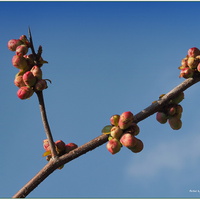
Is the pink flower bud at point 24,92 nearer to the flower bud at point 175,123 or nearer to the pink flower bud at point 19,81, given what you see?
the pink flower bud at point 19,81

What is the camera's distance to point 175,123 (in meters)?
2.61

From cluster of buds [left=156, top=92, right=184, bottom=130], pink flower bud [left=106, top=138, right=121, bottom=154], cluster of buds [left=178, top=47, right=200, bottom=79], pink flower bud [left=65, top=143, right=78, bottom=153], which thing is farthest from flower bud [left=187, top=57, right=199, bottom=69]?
pink flower bud [left=65, top=143, right=78, bottom=153]

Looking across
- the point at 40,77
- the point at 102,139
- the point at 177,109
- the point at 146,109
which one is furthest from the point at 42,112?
the point at 177,109

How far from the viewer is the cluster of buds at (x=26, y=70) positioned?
2377 millimetres

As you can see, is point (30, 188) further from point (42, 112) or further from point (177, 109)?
point (177, 109)

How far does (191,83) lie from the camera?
7.75ft

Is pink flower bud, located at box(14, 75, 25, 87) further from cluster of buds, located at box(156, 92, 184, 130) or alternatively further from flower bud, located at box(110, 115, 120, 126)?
cluster of buds, located at box(156, 92, 184, 130)

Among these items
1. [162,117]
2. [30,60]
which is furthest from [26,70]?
[162,117]

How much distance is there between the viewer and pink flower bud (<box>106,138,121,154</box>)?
2.22m

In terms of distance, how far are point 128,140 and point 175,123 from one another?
65 centimetres

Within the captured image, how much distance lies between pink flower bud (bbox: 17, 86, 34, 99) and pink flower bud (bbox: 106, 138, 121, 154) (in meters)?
0.81

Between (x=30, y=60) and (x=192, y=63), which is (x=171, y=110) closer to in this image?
(x=192, y=63)

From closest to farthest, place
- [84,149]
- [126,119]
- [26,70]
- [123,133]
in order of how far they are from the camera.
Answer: [84,149]
[126,119]
[123,133]
[26,70]

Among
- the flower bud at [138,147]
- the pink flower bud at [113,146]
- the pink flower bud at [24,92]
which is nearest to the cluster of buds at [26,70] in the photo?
the pink flower bud at [24,92]
